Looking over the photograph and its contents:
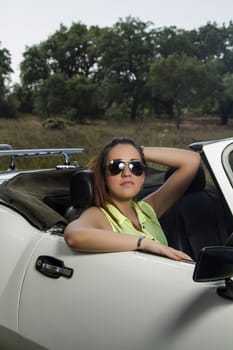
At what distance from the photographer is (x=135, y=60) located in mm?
28266

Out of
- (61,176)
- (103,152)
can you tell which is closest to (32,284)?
(103,152)

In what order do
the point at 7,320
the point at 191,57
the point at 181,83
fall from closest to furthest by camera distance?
the point at 7,320 → the point at 181,83 → the point at 191,57

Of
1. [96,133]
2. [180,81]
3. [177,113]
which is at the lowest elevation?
[96,133]

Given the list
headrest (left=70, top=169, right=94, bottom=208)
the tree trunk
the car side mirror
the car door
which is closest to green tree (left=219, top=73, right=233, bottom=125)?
the tree trunk

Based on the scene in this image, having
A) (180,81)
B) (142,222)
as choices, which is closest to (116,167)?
(142,222)

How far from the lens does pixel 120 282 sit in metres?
1.71

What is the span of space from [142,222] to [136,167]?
248mm

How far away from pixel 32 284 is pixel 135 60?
27.0m

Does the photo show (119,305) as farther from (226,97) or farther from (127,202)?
(226,97)

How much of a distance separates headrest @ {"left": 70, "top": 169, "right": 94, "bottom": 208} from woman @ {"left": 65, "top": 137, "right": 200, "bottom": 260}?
0.03m

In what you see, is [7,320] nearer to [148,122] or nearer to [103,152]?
[103,152]

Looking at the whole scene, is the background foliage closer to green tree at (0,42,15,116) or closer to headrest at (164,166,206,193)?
green tree at (0,42,15,116)

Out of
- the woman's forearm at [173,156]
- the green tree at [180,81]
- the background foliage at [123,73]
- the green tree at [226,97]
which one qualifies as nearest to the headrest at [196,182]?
the woman's forearm at [173,156]

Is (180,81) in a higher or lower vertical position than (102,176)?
higher
